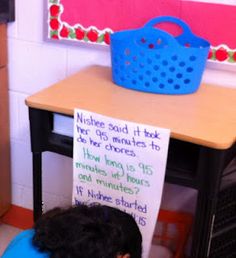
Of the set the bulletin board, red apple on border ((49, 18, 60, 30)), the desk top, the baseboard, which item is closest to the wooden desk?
the desk top

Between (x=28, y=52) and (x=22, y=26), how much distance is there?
0.10m

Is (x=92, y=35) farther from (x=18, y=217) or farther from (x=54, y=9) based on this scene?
(x=18, y=217)

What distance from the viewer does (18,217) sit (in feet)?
6.66

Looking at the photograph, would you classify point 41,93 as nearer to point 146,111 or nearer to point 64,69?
point 146,111

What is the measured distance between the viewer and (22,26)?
1711mm

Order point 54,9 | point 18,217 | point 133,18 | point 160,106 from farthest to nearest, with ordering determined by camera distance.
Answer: point 18,217, point 54,9, point 133,18, point 160,106

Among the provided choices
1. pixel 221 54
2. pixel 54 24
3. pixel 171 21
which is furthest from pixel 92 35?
pixel 221 54

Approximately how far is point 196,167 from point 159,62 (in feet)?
1.12

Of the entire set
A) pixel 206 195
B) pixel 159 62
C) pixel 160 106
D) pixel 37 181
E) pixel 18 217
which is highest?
pixel 159 62

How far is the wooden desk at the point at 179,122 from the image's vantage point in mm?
1078

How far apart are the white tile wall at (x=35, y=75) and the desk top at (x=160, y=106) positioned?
0.75 ft

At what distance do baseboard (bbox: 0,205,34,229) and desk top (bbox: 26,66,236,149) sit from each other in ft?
2.71

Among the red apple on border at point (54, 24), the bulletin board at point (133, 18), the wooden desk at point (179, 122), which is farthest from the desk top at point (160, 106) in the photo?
the red apple on border at point (54, 24)

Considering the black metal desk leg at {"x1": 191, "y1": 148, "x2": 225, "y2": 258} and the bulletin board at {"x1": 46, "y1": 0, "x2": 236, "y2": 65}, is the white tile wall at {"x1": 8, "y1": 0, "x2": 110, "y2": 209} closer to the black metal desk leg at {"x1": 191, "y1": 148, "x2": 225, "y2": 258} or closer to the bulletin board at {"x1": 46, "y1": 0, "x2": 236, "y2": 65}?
the bulletin board at {"x1": 46, "y1": 0, "x2": 236, "y2": 65}
